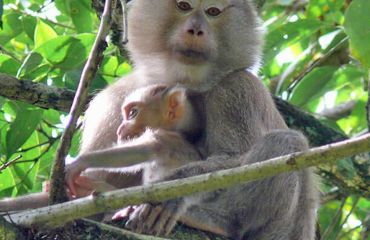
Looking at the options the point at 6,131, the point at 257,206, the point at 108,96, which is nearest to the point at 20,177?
the point at 6,131

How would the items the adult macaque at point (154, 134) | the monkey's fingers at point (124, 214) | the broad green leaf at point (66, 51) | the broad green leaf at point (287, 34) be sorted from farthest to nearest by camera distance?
the broad green leaf at point (287, 34) → the broad green leaf at point (66, 51) → the adult macaque at point (154, 134) → the monkey's fingers at point (124, 214)

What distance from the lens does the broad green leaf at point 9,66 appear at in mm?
6642

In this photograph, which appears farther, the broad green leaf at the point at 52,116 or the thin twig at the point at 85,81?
the broad green leaf at the point at 52,116

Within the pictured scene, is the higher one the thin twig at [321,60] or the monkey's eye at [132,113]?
the monkey's eye at [132,113]

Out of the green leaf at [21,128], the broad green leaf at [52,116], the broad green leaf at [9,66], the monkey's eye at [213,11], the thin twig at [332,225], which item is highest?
the monkey's eye at [213,11]

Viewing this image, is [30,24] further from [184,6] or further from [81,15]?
[184,6]

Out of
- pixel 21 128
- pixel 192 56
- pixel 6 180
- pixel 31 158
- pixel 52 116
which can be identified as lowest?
pixel 6 180

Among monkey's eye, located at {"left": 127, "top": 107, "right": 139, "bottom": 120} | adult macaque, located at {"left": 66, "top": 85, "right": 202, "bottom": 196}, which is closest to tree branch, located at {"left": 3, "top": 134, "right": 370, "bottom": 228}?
adult macaque, located at {"left": 66, "top": 85, "right": 202, "bottom": 196}

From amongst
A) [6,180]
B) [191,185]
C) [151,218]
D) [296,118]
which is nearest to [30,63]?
[6,180]

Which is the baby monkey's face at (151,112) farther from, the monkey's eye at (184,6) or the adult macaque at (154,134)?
the monkey's eye at (184,6)

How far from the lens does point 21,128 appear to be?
633cm

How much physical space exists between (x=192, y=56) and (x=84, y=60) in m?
0.88

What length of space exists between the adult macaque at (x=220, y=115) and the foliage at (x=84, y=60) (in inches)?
18.4

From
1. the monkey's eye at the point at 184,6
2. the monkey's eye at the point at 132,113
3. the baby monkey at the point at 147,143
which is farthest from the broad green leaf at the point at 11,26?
the monkey's eye at the point at 132,113
